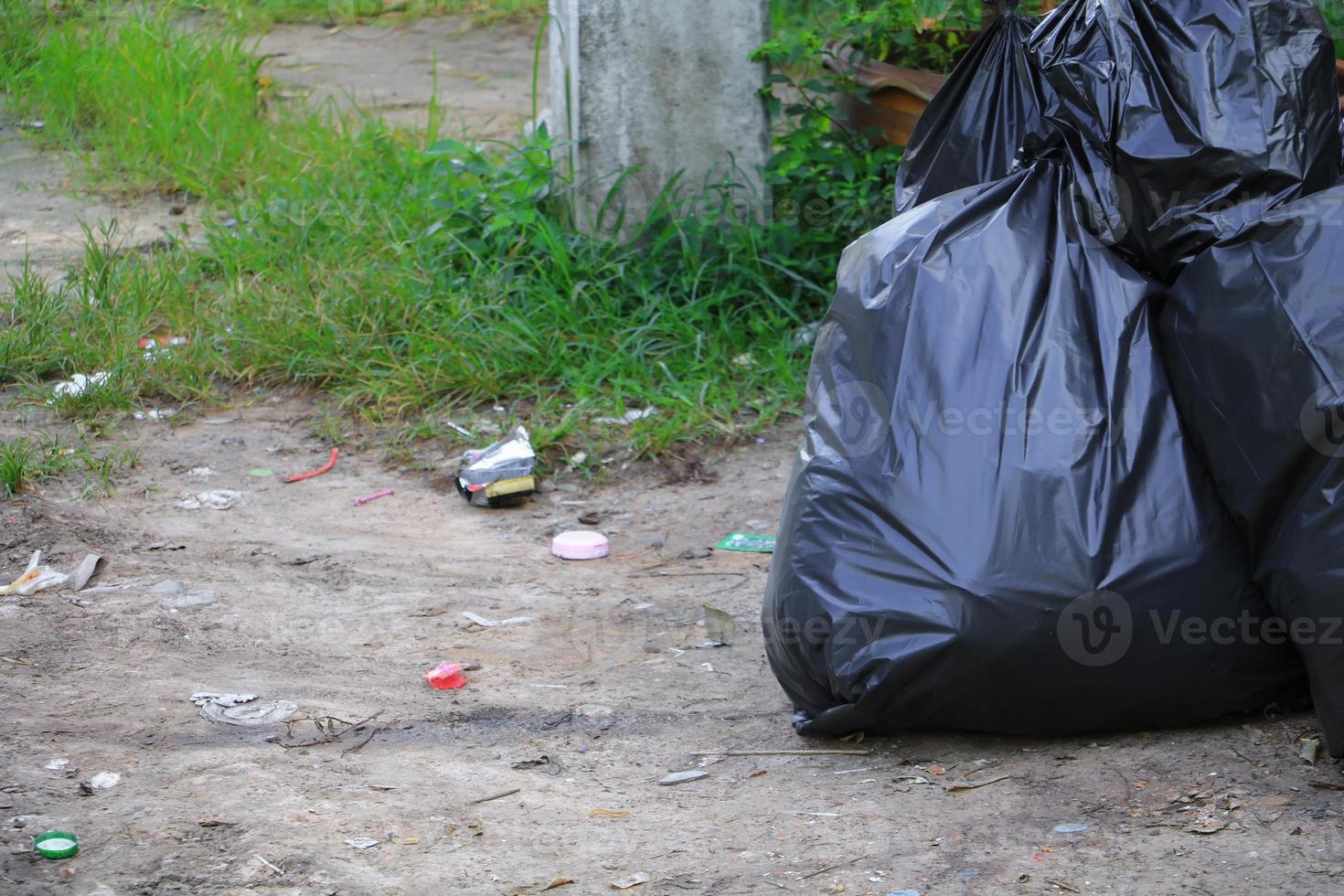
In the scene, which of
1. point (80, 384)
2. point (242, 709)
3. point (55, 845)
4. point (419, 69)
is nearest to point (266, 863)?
point (55, 845)

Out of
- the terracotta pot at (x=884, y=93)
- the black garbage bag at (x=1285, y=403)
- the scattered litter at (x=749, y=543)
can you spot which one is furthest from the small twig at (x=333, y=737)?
the terracotta pot at (x=884, y=93)

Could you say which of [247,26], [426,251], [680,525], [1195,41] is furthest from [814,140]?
[247,26]

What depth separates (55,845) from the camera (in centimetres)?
157

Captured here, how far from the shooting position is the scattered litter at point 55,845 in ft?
5.12

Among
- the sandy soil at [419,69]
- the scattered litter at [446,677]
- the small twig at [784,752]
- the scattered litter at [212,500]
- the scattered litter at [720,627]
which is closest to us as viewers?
the small twig at [784,752]

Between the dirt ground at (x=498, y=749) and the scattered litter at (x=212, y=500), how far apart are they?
0.03 m

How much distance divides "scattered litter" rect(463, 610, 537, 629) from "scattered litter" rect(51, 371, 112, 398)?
1.48m

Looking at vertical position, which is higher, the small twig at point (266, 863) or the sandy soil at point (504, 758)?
the small twig at point (266, 863)

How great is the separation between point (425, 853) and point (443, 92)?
4.62 metres

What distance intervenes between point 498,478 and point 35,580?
101 centimetres

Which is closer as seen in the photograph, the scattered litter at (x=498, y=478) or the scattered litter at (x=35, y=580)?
the scattered litter at (x=35, y=580)

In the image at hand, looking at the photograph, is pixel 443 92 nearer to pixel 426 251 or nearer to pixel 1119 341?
pixel 426 251

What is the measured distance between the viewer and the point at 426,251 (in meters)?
3.83

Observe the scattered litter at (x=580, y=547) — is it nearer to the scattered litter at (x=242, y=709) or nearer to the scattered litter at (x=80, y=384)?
the scattered litter at (x=242, y=709)
